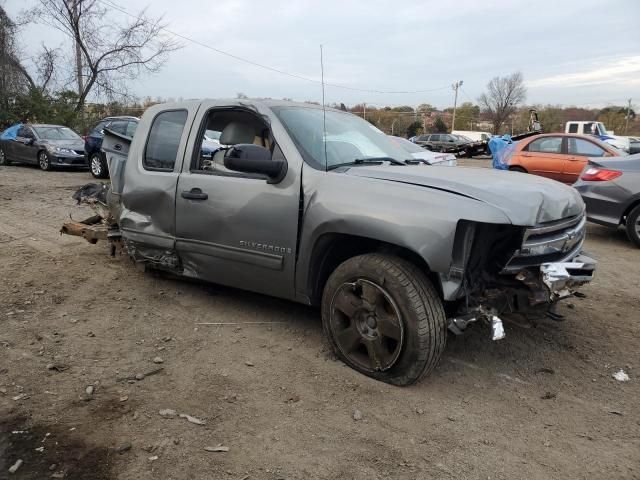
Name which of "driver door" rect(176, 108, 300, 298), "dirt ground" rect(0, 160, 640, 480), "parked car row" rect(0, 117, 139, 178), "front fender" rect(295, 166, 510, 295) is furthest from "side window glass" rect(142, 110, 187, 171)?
"parked car row" rect(0, 117, 139, 178)

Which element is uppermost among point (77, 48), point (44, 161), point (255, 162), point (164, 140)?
point (77, 48)

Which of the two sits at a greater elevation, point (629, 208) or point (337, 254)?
point (337, 254)

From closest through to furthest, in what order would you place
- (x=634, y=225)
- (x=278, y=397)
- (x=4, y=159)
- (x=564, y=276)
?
(x=564, y=276) < (x=278, y=397) < (x=634, y=225) < (x=4, y=159)

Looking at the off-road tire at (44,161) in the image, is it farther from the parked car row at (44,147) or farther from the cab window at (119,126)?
the cab window at (119,126)

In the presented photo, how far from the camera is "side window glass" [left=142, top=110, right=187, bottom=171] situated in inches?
167

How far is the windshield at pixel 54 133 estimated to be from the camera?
15680mm

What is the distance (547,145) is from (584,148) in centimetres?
75

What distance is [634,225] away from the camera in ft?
22.0

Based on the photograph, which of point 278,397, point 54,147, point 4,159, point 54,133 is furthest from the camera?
point 4,159

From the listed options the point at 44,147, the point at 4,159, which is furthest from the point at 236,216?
the point at 4,159

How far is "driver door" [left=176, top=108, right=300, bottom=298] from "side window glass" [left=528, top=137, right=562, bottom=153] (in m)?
9.01

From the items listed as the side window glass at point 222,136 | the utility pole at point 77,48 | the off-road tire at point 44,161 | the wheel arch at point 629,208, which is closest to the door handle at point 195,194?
the side window glass at point 222,136

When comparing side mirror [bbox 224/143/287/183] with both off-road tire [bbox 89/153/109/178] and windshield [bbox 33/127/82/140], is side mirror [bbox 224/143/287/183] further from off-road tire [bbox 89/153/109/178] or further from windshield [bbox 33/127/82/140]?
windshield [bbox 33/127/82/140]

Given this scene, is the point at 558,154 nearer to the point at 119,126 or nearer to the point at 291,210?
the point at 291,210
